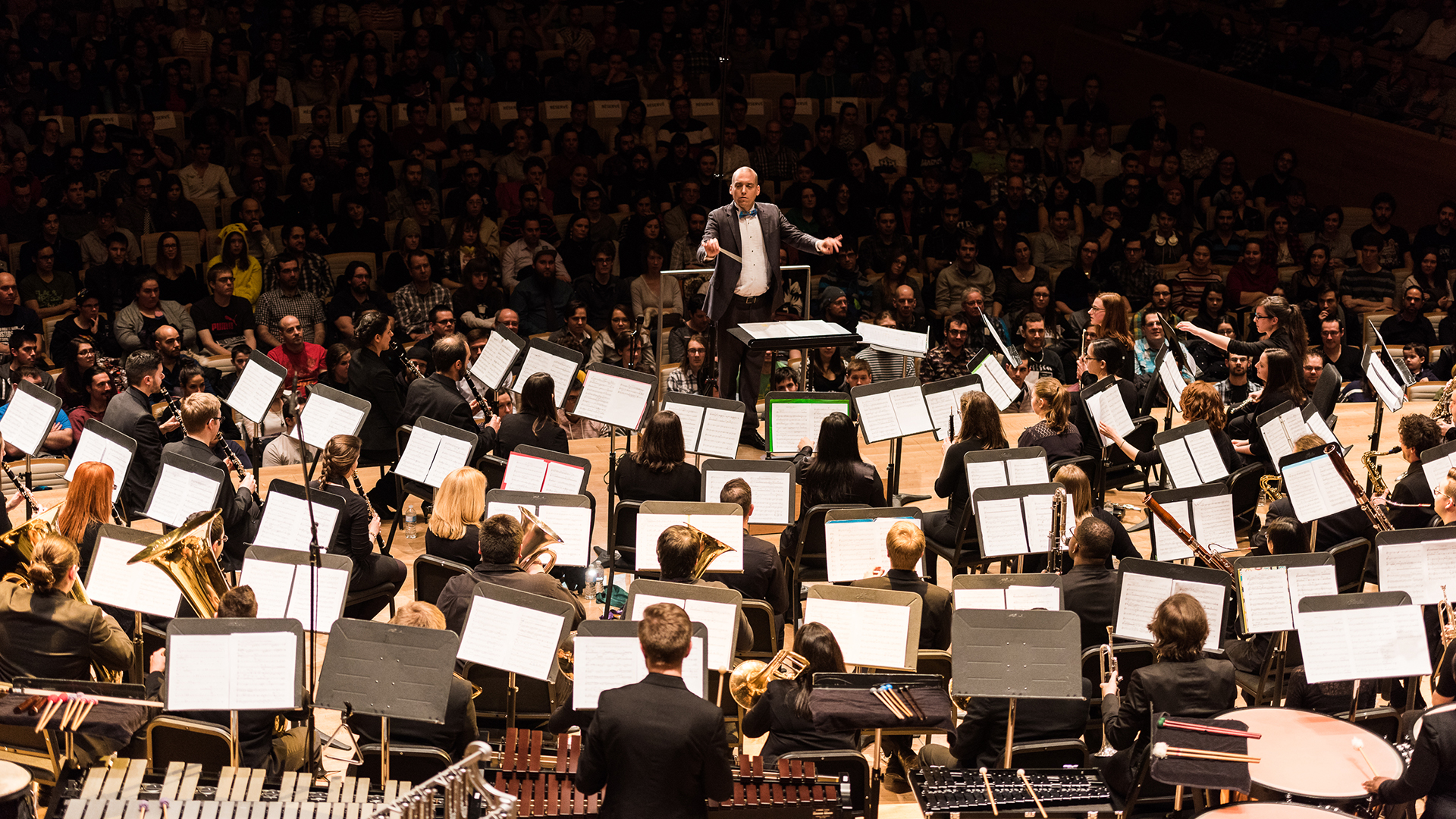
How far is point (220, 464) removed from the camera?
7.04 m

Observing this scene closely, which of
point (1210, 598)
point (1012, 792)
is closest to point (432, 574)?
point (1012, 792)

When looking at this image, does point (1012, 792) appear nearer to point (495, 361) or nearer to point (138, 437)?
point (495, 361)

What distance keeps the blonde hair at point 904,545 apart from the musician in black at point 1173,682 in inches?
38.0

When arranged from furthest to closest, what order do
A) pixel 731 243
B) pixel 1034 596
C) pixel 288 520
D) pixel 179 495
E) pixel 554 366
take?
1. pixel 731 243
2. pixel 554 366
3. pixel 179 495
4. pixel 288 520
5. pixel 1034 596

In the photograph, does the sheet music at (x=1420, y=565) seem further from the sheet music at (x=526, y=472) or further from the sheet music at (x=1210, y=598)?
the sheet music at (x=526, y=472)

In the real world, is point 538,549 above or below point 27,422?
below

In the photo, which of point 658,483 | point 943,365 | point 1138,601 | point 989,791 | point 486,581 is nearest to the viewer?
point 989,791

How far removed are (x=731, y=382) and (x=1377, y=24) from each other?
9333 millimetres

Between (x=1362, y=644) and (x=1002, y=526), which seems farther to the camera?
(x=1002, y=526)

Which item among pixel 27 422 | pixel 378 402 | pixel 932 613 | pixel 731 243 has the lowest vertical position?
pixel 932 613

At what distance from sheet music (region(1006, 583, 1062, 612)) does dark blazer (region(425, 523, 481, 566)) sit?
233 centimetres

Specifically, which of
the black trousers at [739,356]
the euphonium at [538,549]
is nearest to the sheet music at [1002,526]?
the euphonium at [538,549]

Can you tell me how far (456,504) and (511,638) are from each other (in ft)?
4.15

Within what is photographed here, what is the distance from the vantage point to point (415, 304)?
10672 millimetres
